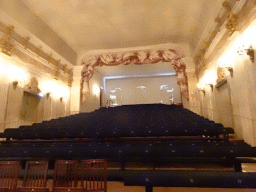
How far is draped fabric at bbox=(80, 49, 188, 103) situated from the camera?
7.56m

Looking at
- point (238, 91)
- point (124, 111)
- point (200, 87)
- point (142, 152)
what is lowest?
point (142, 152)

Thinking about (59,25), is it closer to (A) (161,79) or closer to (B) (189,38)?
(B) (189,38)

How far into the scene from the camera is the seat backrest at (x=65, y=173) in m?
1.68

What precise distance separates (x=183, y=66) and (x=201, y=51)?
1200mm

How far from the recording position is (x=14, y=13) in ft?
16.0

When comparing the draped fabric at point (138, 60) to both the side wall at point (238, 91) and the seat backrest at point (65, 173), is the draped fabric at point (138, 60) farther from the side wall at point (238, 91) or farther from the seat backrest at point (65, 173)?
the seat backrest at point (65, 173)

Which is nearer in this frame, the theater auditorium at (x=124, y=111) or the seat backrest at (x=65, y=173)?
the seat backrest at (x=65, y=173)

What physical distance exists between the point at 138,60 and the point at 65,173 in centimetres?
681

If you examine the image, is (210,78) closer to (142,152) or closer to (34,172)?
(142,152)

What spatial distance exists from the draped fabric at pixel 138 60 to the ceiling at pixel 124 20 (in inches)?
15.8

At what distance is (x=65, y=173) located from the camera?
172 centimetres

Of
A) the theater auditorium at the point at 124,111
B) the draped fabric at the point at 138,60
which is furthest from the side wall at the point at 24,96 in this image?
the draped fabric at the point at 138,60

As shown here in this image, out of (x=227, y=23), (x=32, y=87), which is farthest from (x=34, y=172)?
(x=227, y=23)

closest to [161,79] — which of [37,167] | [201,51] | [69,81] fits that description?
[201,51]
